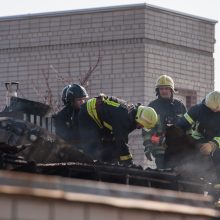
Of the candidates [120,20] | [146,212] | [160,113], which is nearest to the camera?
[146,212]

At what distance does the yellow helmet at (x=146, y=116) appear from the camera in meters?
14.7

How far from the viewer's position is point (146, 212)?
22.9 feet

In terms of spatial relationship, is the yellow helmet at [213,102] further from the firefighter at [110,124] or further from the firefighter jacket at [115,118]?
the firefighter jacket at [115,118]

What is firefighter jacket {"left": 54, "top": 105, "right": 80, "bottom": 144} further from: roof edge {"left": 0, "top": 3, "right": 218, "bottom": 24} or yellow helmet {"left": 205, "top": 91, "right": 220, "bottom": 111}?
roof edge {"left": 0, "top": 3, "right": 218, "bottom": 24}

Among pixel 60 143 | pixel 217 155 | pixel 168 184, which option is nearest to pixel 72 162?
pixel 60 143

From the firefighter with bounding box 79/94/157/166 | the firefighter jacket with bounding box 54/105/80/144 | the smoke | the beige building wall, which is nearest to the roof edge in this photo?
the beige building wall

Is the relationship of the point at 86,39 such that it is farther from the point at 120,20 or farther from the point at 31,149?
the point at 31,149

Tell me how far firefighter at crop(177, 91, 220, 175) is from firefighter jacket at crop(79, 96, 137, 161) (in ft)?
3.02

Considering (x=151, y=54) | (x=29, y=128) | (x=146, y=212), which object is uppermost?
(x=151, y=54)

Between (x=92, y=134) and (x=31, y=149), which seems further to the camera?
(x=92, y=134)

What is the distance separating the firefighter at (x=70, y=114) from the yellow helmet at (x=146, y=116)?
3.18 ft

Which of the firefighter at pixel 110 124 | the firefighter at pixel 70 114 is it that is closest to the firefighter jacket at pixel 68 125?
the firefighter at pixel 70 114

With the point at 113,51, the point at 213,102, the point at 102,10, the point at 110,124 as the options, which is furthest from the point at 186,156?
the point at 113,51

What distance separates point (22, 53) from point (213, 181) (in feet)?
43.7
